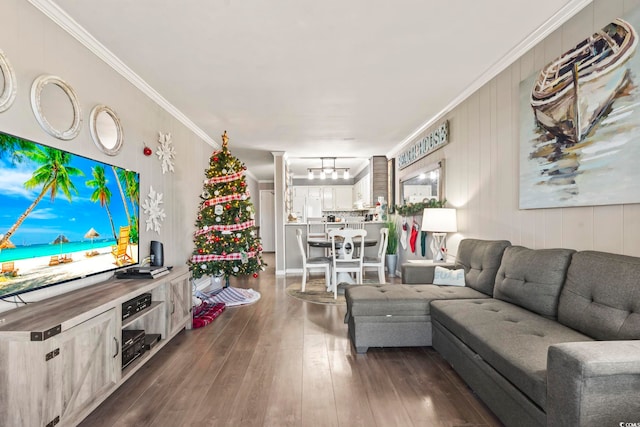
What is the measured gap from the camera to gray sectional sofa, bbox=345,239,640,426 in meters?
1.21

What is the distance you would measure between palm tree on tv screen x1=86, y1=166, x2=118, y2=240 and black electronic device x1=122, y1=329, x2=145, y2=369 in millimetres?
791

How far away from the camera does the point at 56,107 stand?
86.5 inches

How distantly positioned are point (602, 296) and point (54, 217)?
3185 mm

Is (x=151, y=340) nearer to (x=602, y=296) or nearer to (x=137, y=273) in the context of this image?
(x=137, y=273)

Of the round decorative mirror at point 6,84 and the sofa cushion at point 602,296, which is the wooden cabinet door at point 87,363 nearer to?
the round decorative mirror at point 6,84

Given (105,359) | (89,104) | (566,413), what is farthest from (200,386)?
(89,104)

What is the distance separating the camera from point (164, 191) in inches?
155

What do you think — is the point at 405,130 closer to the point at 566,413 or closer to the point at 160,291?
the point at 160,291

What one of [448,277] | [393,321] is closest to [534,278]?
[448,277]

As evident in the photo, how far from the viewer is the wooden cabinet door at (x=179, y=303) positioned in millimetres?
2967

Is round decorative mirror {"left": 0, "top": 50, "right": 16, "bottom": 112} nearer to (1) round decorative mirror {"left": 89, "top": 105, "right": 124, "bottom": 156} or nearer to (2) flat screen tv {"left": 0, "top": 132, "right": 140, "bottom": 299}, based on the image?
(2) flat screen tv {"left": 0, "top": 132, "right": 140, "bottom": 299}

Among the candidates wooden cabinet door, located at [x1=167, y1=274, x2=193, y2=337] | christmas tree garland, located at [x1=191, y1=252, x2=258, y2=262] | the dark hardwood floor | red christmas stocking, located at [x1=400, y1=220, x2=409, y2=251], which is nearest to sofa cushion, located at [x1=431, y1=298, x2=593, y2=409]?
the dark hardwood floor

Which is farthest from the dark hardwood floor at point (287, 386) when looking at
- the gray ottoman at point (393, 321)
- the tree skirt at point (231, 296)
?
the tree skirt at point (231, 296)

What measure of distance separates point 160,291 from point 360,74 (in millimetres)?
2789
